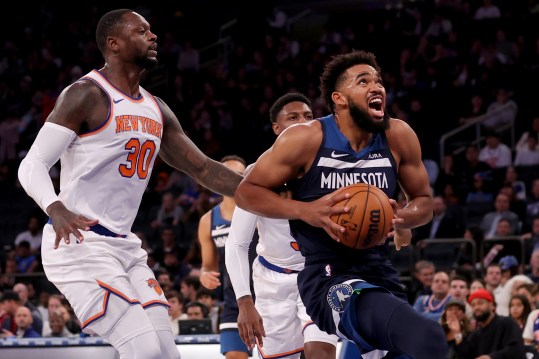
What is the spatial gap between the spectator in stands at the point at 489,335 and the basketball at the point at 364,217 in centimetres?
455

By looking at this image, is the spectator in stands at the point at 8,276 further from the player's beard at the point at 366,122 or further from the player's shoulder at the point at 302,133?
the player's beard at the point at 366,122

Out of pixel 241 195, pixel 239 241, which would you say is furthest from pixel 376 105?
pixel 239 241

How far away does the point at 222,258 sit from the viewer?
793 cm

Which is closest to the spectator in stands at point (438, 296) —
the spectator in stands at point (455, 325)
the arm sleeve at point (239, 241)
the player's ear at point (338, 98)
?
the spectator in stands at point (455, 325)

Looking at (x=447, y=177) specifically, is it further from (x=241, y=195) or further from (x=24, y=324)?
(x=241, y=195)

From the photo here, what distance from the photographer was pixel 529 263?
11734 mm

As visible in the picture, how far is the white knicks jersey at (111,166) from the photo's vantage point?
490 centimetres

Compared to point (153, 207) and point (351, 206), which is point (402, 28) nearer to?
point (153, 207)

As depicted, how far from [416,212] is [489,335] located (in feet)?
14.8

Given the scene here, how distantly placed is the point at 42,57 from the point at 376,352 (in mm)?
17287

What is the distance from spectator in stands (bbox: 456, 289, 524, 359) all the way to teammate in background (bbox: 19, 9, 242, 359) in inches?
183

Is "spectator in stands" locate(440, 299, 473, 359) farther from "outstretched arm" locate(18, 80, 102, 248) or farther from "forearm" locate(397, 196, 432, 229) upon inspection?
"outstretched arm" locate(18, 80, 102, 248)

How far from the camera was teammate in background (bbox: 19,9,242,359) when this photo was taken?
4.69 metres

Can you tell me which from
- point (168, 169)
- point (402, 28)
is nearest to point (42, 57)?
point (168, 169)
